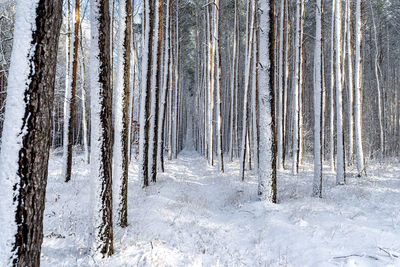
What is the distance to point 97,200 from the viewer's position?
3594 mm

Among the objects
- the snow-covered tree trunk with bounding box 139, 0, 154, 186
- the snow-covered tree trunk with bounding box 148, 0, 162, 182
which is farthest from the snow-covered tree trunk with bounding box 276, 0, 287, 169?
the snow-covered tree trunk with bounding box 139, 0, 154, 186

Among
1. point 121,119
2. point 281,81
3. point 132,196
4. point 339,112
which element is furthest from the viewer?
point 281,81

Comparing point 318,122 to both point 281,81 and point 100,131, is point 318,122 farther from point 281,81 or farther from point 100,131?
point 100,131

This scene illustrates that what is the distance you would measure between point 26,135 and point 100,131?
60.5 inches

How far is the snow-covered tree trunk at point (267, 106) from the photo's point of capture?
20.7ft

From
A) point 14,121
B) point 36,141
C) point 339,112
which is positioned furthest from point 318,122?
point 14,121

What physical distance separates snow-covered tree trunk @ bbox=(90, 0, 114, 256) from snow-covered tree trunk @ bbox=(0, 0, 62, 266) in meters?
1.40

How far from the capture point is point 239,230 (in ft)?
16.6

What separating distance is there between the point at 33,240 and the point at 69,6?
10.0 metres

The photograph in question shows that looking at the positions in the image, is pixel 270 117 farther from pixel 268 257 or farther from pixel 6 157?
pixel 6 157

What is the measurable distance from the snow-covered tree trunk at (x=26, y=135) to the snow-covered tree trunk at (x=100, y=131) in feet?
4.58

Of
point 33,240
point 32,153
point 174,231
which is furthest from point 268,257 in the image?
point 32,153

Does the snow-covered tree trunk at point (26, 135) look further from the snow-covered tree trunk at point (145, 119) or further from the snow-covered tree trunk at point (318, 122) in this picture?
the snow-covered tree trunk at point (318, 122)

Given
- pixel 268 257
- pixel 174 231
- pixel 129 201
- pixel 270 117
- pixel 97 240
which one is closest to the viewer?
pixel 97 240
